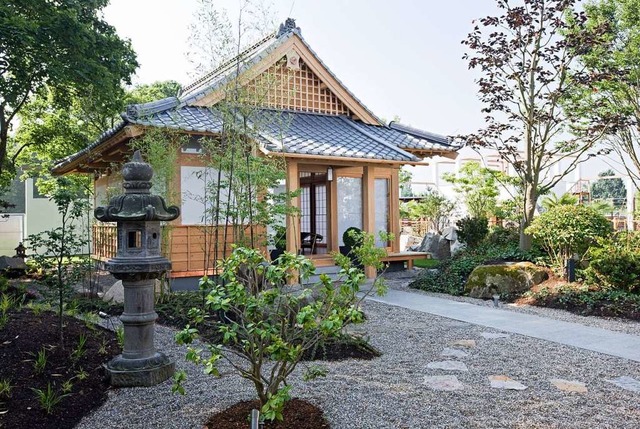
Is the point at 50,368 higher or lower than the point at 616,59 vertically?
lower

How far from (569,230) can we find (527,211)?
1.79 metres

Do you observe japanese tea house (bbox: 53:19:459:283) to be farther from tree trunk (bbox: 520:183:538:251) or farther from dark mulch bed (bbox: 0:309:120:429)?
dark mulch bed (bbox: 0:309:120:429)

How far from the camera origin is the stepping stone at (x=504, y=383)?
371 cm

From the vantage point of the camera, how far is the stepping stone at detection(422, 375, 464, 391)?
3693 millimetres

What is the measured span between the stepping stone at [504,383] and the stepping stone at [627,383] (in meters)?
0.76

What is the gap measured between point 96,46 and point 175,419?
889cm

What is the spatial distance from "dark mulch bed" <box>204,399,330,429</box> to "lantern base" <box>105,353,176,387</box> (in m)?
0.90

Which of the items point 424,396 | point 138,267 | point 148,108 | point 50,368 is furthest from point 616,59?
point 50,368

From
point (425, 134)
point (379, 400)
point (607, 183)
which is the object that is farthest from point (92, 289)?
point (607, 183)

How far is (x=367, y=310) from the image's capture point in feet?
22.9

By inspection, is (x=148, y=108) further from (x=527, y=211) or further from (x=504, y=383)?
(x=527, y=211)

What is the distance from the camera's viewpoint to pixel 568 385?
12.4ft

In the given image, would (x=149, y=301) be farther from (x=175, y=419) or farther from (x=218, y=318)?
(x=218, y=318)

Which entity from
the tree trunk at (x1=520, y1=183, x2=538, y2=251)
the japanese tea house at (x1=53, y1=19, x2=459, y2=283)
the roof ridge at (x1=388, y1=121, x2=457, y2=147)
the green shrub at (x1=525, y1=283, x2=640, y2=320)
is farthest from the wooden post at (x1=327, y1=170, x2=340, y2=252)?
the green shrub at (x1=525, y1=283, x2=640, y2=320)
